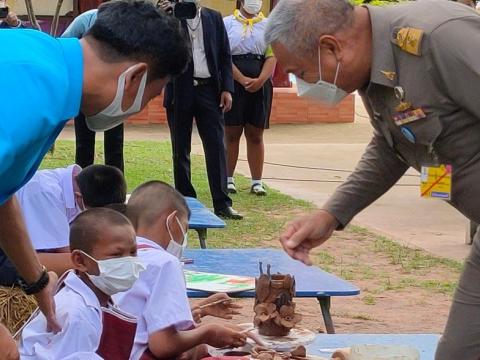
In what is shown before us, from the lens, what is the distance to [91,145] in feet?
28.3

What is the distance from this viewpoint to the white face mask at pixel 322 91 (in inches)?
123

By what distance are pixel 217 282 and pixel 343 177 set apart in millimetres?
7319

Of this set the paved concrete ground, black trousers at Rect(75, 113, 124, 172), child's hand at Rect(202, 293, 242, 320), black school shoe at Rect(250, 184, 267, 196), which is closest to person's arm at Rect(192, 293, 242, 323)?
child's hand at Rect(202, 293, 242, 320)

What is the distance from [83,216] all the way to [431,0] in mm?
1361

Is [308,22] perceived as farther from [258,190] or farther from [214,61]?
[258,190]

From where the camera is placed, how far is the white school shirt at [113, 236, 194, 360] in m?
3.55

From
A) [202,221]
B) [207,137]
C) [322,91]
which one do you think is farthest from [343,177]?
[322,91]

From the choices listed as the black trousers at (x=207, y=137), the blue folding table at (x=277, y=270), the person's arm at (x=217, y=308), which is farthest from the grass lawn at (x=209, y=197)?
the person's arm at (x=217, y=308)

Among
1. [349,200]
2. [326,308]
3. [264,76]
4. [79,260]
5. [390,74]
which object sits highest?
[390,74]

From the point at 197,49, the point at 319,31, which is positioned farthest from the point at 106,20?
the point at 197,49

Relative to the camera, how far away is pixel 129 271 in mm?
3490

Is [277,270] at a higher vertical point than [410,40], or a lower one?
lower

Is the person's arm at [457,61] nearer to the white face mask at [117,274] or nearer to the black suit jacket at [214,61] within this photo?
the white face mask at [117,274]

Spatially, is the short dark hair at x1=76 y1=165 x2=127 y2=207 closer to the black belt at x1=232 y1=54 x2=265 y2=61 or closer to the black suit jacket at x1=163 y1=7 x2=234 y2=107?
the black suit jacket at x1=163 y1=7 x2=234 y2=107
